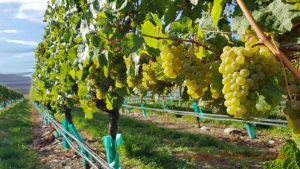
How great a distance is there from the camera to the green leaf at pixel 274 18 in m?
0.60

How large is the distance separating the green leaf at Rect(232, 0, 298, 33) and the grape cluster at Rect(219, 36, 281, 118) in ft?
0.41

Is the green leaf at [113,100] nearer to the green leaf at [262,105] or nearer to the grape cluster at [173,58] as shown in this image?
the grape cluster at [173,58]

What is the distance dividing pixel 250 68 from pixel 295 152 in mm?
422

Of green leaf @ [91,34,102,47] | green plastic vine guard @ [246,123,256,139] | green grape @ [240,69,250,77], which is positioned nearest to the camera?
green grape @ [240,69,250,77]

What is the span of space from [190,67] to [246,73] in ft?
0.81

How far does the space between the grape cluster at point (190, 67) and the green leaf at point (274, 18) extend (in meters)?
0.16

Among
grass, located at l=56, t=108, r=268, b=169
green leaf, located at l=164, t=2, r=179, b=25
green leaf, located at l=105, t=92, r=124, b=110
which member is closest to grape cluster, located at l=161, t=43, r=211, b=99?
green leaf, located at l=164, t=2, r=179, b=25

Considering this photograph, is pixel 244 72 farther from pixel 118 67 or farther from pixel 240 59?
pixel 118 67

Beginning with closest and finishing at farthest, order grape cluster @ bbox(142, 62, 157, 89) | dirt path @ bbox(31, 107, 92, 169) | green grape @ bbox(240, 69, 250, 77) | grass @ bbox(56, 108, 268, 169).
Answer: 1. green grape @ bbox(240, 69, 250, 77)
2. grape cluster @ bbox(142, 62, 157, 89)
3. grass @ bbox(56, 108, 268, 169)
4. dirt path @ bbox(31, 107, 92, 169)

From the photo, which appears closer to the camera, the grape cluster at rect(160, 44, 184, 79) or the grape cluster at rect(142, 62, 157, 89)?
the grape cluster at rect(160, 44, 184, 79)

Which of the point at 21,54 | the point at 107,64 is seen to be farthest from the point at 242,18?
the point at 21,54

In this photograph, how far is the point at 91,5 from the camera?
4.90 feet

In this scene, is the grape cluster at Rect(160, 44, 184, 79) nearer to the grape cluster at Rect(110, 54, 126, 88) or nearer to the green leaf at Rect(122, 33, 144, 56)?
the green leaf at Rect(122, 33, 144, 56)

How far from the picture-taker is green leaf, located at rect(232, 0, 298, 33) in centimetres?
60
